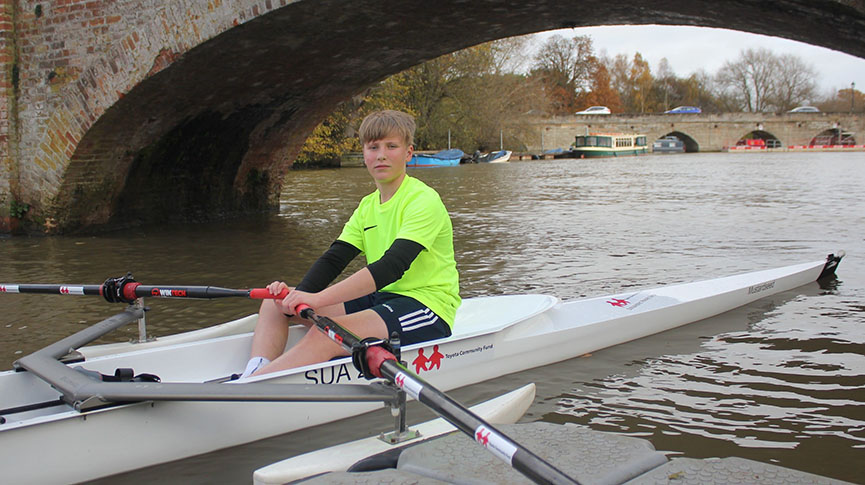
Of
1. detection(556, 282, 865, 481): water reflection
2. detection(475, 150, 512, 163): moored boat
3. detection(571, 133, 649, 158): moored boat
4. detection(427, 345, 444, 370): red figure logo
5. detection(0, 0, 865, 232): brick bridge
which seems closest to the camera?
detection(556, 282, 865, 481): water reflection

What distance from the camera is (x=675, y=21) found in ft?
32.9

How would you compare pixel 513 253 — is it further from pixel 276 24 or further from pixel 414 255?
pixel 414 255

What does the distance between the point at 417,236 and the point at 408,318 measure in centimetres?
52

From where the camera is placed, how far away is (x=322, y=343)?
4.04m

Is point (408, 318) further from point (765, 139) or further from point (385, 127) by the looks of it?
point (765, 139)

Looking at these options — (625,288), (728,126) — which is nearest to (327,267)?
(625,288)

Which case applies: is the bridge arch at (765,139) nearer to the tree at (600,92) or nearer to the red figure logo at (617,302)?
the tree at (600,92)

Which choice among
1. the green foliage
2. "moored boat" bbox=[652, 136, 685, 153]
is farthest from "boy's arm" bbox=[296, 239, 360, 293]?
"moored boat" bbox=[652, 136, 685, 153]

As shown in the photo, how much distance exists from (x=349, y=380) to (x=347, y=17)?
5734mm

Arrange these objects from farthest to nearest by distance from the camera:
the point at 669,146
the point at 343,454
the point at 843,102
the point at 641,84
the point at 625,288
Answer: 1. the point at 843,102
2. the point at 641,84
3. the point at 669,146
4. the point at 625,288
5. the point at 343,454

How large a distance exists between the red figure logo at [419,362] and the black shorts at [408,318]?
8cm

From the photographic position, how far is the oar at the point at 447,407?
238cm

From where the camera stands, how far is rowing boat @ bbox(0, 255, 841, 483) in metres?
3.35

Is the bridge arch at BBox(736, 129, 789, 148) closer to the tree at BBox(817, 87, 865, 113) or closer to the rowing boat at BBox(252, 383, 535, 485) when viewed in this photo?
the tree at BBox(817, 87, 865, 113)
